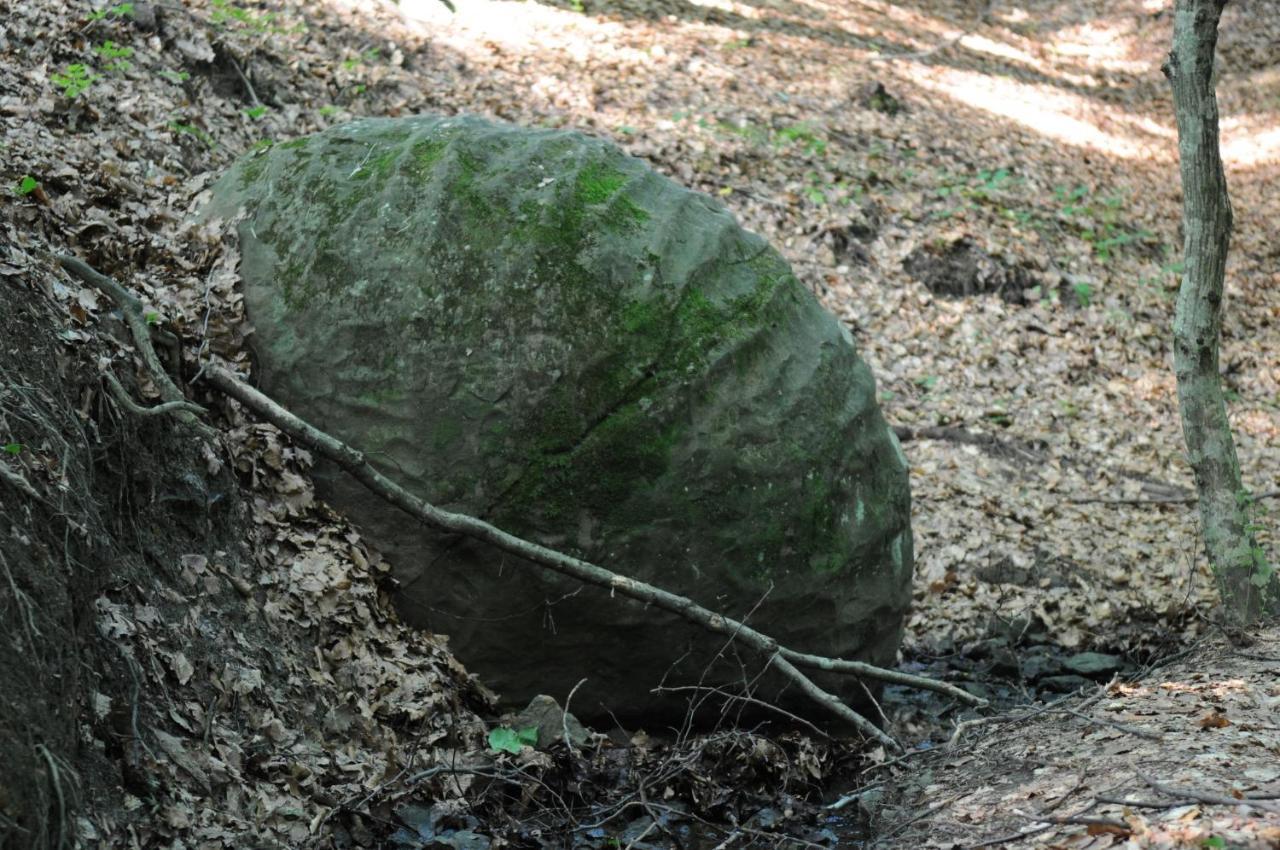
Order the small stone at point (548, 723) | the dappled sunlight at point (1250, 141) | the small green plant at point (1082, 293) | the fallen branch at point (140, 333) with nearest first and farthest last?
the fallen branch at point (140, 333)
the small stone at point (548, 723)
the small green plant at point (1082, 293)
the dappled sunlight at point (1250, 141)

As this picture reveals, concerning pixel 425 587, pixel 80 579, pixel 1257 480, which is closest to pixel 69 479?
pixel 80 579

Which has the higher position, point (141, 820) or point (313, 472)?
point (313, 472)

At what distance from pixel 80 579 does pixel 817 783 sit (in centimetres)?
317

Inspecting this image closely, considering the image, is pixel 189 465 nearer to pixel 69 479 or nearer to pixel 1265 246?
pixel 69 479

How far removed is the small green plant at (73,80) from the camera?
6091 millimetres

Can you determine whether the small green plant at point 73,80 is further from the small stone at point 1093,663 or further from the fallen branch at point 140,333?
the small stone at point 1093,663

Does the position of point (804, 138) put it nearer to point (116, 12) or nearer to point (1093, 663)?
point (116, 12)

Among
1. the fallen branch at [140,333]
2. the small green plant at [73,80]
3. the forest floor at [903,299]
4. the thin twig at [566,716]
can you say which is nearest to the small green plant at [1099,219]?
the forest floor at [903,299]

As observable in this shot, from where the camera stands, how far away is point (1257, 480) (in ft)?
27.0

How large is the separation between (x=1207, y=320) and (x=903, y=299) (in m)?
3.53

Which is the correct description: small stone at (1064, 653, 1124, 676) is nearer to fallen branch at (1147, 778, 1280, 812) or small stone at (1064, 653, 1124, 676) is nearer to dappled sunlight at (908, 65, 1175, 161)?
fallen branch at (1147, 778, 1280, 812)

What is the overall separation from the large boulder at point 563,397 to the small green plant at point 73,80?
1707 millimetres

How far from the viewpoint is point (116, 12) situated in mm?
7602

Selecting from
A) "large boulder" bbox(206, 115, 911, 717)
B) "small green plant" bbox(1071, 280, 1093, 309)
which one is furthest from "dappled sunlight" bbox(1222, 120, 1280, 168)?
"large boulder" bbox(206, 115, 911, 717)
